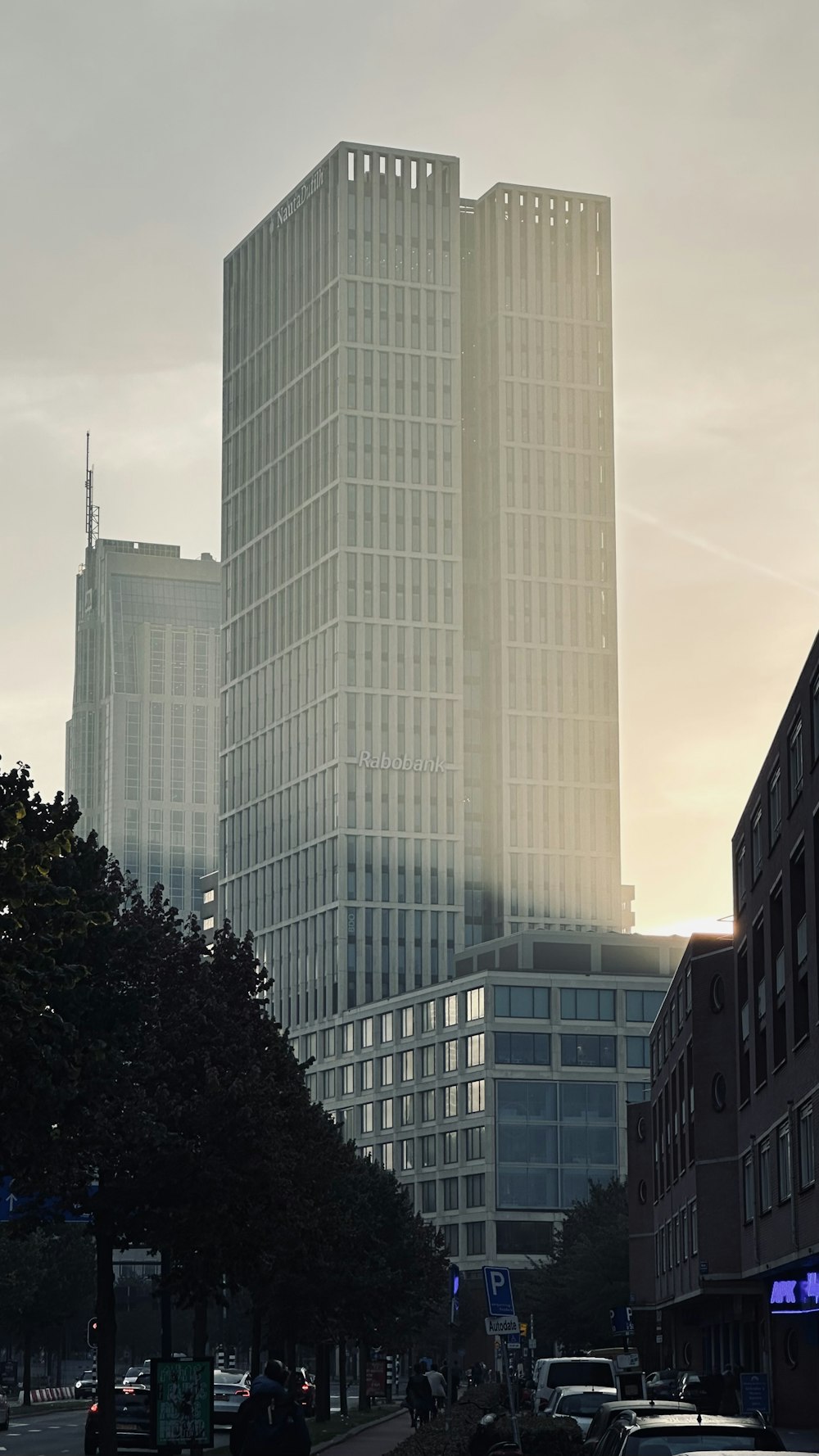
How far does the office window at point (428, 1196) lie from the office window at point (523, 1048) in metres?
12.9

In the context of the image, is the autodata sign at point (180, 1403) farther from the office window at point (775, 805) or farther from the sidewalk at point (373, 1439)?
the office window at point (775, 805)

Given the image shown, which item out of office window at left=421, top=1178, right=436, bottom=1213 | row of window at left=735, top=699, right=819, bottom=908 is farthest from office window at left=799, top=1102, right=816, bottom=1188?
office window at left=421, top=1178, right=436, bottom=1213

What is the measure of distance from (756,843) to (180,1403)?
24.9 m

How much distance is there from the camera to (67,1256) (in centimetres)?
10956

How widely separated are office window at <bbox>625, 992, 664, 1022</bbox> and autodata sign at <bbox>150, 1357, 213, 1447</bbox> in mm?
118531

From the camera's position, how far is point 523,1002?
145500 millimetres

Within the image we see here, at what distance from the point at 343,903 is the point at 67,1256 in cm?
7186

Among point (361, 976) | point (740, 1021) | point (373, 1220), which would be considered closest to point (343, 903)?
point (361, 976)

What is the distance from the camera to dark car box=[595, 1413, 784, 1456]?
1552 cm

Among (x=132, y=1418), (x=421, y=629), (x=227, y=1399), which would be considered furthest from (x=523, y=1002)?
(x=132, y=1418)

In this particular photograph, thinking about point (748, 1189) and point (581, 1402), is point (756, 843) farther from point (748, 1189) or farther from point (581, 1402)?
point (581, 1402)

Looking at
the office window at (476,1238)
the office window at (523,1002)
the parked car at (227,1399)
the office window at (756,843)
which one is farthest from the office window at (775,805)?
the office window at (476,1238)

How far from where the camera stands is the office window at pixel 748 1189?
53.9 meters

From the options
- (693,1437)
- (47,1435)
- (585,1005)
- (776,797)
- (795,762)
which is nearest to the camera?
(693,1437)
